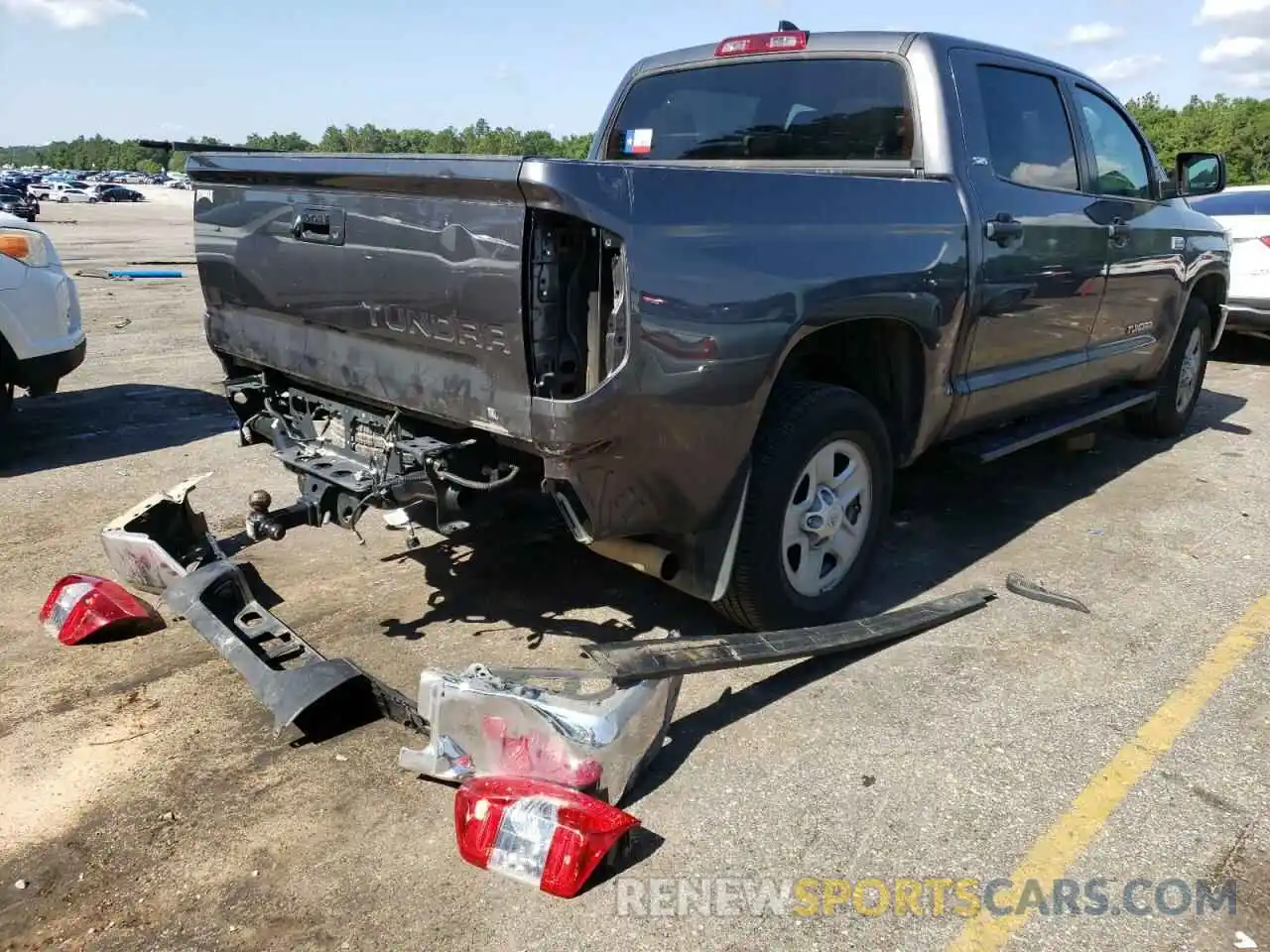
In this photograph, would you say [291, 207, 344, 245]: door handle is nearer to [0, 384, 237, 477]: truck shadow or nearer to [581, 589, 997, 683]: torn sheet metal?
[581, 589, 997, 683]: torn sheet metal

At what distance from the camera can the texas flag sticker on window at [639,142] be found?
4871 mm

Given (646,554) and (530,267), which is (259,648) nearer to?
(646,554)

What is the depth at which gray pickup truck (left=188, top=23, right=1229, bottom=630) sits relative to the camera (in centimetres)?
276

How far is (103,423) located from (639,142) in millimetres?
4217

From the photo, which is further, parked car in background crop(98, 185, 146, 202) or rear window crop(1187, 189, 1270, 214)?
parked car in background crop(98, 185, 146, 202)

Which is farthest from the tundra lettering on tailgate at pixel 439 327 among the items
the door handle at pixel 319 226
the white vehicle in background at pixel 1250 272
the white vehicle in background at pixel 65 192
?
the white vehicle in background at pixel 65 192

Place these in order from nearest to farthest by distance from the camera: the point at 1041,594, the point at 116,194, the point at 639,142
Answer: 1. the point at 1041,594
2. the point at 639,142
3. the point at 116,194

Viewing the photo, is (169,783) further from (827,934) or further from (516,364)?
(827,934)

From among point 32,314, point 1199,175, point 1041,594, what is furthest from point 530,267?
point 1199,175

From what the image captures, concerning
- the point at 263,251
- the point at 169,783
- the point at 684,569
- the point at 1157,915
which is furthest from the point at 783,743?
the point at 263,251

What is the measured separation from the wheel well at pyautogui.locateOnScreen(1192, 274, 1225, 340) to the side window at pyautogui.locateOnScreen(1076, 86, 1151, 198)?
119 centimetres

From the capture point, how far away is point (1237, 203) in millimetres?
9547

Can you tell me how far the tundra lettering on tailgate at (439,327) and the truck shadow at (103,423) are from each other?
12.0ft

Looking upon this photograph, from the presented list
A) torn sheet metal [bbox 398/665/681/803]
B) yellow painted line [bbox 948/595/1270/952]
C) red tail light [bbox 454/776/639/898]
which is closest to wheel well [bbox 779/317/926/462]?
yellow painted line [bbox 948/595/1270/952]
